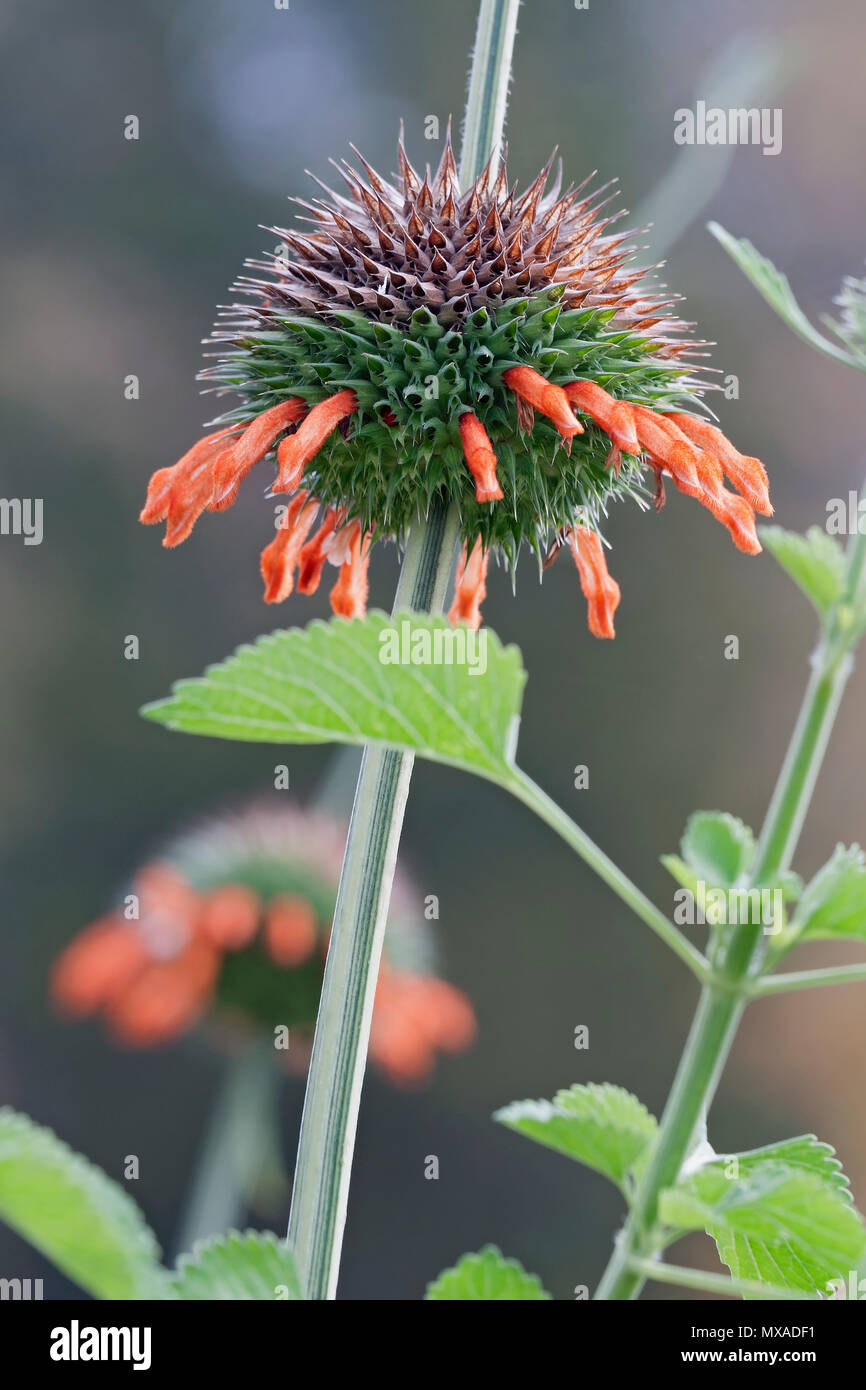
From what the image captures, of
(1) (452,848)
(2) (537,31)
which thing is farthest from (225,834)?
(2) (537,31)

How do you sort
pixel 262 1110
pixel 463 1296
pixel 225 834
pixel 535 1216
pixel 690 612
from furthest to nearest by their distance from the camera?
pixel 690 612
pixel 535 1216
pixel 225 834
pixel 262 1110
pixel 463 1296

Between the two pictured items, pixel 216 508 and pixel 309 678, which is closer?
pixel 309 678

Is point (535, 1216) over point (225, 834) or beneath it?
beneath

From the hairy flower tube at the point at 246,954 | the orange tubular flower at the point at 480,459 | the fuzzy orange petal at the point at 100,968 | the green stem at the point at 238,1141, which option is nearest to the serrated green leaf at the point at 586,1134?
the orange tubular flower at the point at 480,459

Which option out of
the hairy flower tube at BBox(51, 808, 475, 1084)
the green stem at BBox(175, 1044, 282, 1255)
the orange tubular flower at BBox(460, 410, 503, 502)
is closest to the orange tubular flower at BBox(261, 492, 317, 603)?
the orange tubular flower at BBox(460, 410, 503, 502)

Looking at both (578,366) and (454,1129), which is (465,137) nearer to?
(578,366)

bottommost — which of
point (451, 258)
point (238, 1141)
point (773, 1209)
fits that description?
point (238, 1141)

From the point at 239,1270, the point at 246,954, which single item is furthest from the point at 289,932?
the point at 239,1270

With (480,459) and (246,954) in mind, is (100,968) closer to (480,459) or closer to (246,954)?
(246,954)
